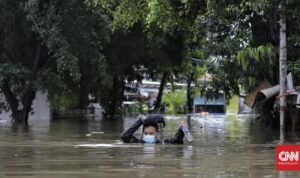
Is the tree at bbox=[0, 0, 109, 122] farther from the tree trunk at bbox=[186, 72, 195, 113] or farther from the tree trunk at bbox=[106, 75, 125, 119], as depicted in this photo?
the tree trunk at bbox=[186, 72, 195, 113]

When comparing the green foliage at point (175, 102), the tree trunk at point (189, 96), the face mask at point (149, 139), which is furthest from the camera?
the green foliage at point (175, 102)

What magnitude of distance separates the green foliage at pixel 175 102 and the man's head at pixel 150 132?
5805 centimetres

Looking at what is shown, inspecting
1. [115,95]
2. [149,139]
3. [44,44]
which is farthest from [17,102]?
[115,95]

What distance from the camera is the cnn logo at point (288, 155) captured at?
775 centimetres

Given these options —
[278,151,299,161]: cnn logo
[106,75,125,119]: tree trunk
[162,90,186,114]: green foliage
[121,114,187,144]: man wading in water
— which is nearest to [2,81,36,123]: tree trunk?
[121,114,187,144]: man wading in water

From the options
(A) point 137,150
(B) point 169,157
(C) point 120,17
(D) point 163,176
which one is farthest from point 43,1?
(D) point 163,176

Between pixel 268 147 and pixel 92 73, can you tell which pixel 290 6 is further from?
pixel 92 73

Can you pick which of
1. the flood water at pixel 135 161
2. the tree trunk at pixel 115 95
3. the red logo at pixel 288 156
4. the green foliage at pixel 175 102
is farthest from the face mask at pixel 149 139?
the green foliage at pixel 175 102

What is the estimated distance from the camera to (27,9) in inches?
1040

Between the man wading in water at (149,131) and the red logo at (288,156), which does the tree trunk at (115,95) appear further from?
the red logo at (288,156)

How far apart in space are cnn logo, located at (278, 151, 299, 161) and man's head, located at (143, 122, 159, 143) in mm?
8569

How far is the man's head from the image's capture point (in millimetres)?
16422

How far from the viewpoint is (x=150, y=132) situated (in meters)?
16.5

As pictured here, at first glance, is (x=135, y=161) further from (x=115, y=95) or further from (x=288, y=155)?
(x=115, y=95)
